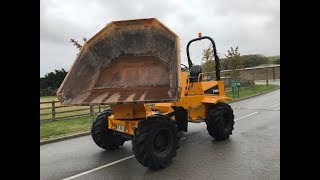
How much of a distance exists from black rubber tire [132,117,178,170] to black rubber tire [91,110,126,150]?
5.57ft

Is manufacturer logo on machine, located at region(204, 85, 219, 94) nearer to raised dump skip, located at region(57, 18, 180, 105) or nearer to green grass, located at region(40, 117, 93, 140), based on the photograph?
raised dump skip, located at region(57, 18, 180, 105)

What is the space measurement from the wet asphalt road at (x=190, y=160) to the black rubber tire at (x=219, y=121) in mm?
216

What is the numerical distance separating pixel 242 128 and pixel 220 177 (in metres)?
4.95

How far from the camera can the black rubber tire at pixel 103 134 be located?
24.9 ft

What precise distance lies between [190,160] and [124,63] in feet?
8.77

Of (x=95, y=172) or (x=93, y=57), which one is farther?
(x=93, y=57)

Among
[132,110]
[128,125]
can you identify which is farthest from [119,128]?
[132,110]

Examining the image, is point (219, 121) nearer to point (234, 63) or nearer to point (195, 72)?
point (195, 72)

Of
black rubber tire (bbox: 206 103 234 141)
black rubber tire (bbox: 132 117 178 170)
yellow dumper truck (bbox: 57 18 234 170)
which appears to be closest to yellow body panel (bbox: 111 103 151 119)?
yellow dumper truck (bbox: 57 18 234 170)
